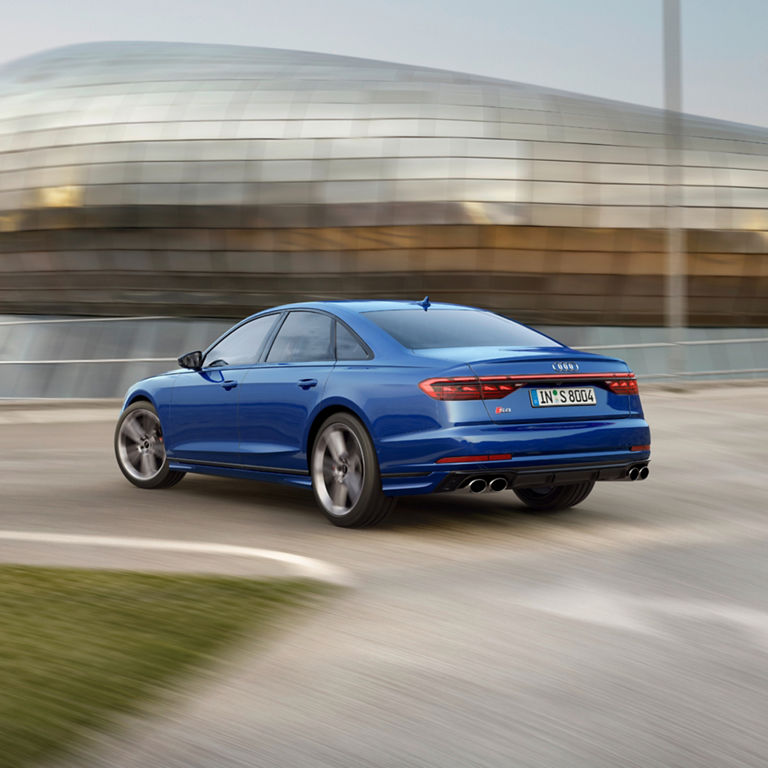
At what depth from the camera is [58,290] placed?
40938mm

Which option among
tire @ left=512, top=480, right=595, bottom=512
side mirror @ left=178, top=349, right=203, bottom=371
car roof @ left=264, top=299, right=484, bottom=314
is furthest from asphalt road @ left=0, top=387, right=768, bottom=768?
car roof @ left=264, top=299, right=484, bottom=314

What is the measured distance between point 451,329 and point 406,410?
1.05m

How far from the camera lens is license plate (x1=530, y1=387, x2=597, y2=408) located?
6891 mm

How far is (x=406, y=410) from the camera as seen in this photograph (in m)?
6.81

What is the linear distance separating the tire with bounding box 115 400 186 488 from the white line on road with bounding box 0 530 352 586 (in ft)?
7.15

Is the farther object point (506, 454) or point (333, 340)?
point (333, 340)

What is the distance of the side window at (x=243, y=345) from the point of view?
8.50m

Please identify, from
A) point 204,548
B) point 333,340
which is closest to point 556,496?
point 333,340

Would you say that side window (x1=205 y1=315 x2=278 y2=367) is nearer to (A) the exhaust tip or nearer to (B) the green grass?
(A) the exhaust tip

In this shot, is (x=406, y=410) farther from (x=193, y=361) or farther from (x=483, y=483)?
(x=193, y=361)

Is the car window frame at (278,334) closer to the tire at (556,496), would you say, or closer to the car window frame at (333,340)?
the car window frame at (333,340)

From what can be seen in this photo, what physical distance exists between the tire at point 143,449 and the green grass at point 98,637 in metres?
3.45

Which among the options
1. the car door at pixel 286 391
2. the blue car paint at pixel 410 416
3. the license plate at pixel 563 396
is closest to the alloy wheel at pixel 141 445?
the blue car paint at pixel 410 416

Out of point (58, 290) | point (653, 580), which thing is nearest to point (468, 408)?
point (653, 580)
